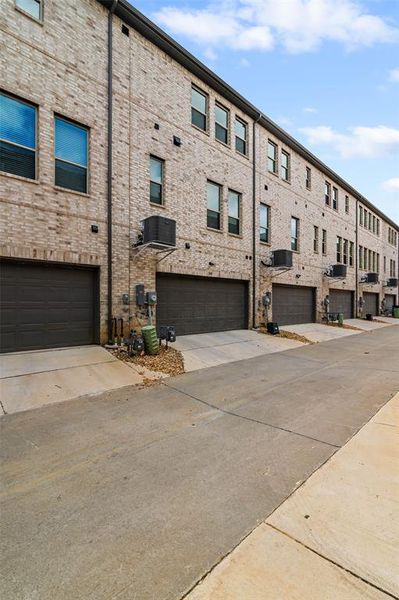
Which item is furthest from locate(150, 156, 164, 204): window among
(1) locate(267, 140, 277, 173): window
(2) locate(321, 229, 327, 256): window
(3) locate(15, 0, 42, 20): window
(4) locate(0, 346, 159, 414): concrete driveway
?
(2) locate(321, 229, 327, 256): window

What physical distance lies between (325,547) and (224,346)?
8282 mm

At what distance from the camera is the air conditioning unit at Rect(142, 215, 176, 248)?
919 cm

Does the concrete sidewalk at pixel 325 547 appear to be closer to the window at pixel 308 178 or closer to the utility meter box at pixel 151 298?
the utility meter box at pixel 151 298

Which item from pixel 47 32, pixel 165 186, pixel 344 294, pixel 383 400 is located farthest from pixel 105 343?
pixel 344 294

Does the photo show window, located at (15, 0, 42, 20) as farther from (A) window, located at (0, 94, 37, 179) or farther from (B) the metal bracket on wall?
(B) the metal bracket on wall

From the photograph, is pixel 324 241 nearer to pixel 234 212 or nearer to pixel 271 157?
pixel 271 157

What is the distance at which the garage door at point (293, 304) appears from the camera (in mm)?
16194

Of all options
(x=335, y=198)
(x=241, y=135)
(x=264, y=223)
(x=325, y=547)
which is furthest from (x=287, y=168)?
(x=325, y=547)

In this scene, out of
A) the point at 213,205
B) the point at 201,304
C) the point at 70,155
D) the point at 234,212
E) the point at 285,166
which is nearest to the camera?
the point at 70,155

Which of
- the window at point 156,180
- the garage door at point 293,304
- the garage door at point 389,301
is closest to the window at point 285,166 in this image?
the garage door at point 293,304

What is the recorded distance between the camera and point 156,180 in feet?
35.1

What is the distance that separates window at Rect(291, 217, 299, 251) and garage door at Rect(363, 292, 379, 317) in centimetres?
1281

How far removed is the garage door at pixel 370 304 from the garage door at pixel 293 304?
34.4ft

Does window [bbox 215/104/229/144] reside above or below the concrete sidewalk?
above
